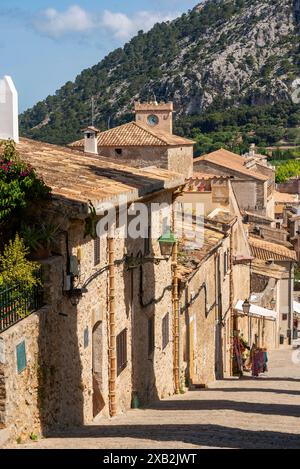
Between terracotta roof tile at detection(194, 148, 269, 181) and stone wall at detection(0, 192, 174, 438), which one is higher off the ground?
terracotta roof tile at detection(194, 148, 269, 181)

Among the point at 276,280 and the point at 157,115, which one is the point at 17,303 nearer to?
the point at 276,280

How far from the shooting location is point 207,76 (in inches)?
6496

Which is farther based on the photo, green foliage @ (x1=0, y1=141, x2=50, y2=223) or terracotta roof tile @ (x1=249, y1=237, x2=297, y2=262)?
terracotta roof tile @ (x1=249, y1=237, x2=297, y2=262)

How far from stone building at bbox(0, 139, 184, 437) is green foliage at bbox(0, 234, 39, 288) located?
384mm

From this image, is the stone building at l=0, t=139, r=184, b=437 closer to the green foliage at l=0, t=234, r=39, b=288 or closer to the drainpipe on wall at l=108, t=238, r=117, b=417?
the drainpipe on wall at l=108, t=238, r=117, b=417

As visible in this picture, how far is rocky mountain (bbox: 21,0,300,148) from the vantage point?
6156 inches

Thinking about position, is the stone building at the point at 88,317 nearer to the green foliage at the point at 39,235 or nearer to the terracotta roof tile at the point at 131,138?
the green foliage at the point at 39,235

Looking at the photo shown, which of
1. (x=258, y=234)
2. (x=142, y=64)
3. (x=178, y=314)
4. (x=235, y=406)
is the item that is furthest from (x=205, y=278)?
(x=142, y=64)

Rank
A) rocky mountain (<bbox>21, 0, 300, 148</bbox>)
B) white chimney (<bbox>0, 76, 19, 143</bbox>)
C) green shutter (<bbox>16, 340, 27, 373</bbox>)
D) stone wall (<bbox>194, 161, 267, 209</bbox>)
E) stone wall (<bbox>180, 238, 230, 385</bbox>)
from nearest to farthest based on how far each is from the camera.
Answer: green shutter (<bbox>16, 340, 27, 373</bbox>)
white chimney (<bbox>0, 76, 19, 143</bbox>)
stone wall (<bbox>180, 238, 230, 385</bbox>)
stone wall (<bbox>194, 161, 267, 209</bbox>)
rocky mountain (<bbox>21, 0, 300, 148</bbox>)

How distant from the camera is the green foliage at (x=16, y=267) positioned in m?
10.5

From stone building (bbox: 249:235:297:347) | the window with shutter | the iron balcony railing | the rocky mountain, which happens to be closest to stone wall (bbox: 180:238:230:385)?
the window with shutter

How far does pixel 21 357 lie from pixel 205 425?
3.45 meters

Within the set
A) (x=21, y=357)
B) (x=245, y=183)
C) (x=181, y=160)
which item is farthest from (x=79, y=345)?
(x=245, y=183)

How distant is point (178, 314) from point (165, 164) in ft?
119
